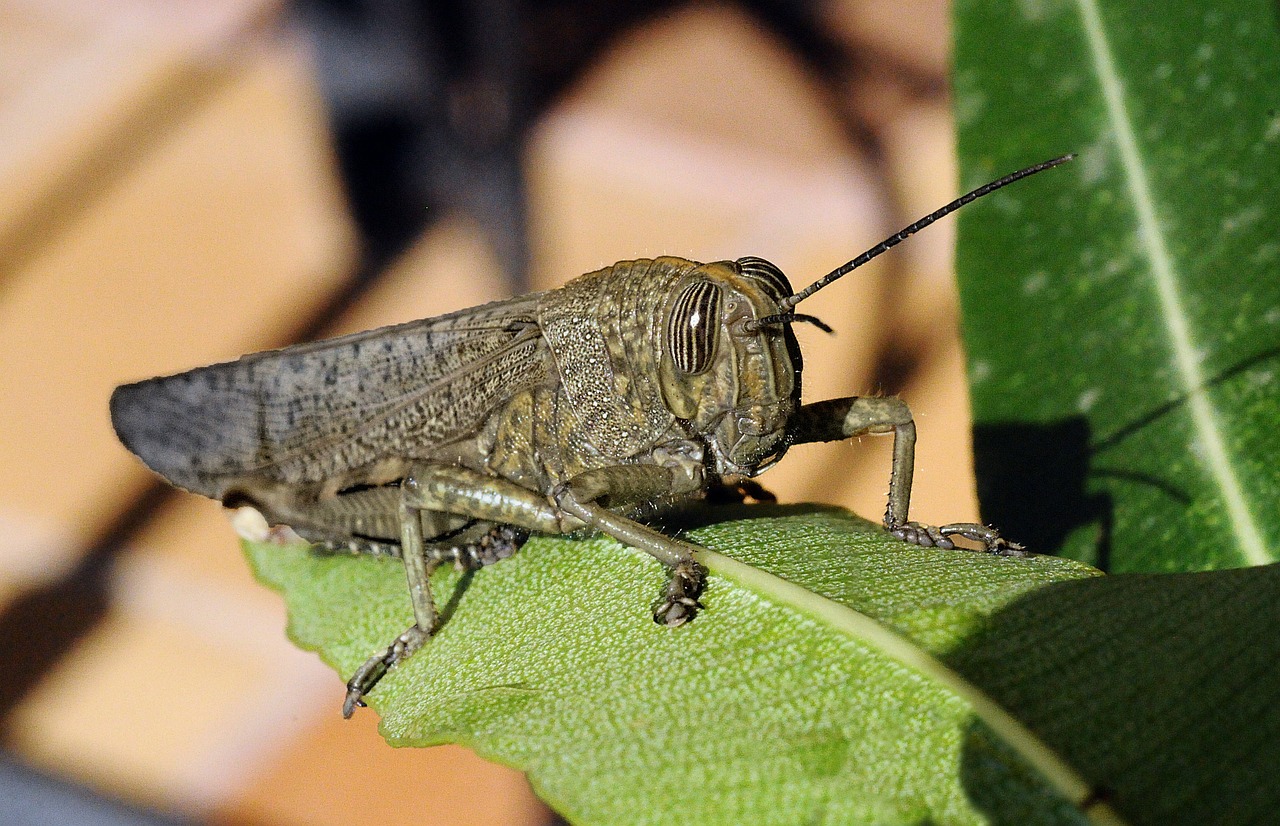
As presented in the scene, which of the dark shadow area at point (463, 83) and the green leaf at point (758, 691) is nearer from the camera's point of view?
the green leaf at point (758, 691)

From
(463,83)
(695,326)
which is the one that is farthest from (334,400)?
(463,83)

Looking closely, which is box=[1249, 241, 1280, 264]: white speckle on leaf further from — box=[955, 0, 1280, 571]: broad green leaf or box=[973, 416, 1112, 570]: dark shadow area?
box=[973, 416, 1112, 570]: dark shadow area

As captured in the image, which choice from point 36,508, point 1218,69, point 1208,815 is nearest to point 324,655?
point 1208,815

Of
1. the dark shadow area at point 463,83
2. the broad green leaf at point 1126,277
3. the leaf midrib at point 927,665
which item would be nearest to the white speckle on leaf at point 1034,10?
the broad green leaf at point 1126,277

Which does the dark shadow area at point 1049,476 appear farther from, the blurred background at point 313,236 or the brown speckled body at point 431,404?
the blurred background at point 313,236

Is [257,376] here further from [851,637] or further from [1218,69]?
[1218,69]

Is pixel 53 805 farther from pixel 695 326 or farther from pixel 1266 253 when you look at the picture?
pixel 1266 253
